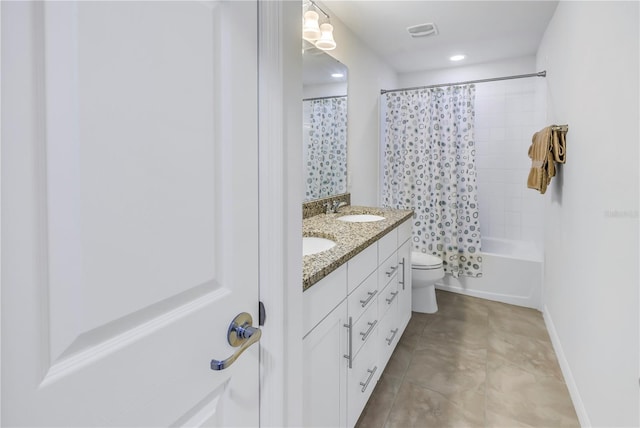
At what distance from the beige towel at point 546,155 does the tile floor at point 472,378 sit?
1.10 metres

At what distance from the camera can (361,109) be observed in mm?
2898

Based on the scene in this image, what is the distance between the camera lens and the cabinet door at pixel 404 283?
2.21 metres

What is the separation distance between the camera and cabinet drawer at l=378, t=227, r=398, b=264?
Result: 1.76 meters

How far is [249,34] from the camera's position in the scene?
723 mm

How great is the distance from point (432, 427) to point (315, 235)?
1.08 m

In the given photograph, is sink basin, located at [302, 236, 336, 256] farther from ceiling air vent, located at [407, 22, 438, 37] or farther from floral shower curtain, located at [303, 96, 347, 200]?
ceiling air vent, located at [407, 22, 438, 37]

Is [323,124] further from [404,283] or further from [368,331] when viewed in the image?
[368,331]

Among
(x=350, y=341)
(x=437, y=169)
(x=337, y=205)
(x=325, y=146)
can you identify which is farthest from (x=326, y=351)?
(x=437, y=169)

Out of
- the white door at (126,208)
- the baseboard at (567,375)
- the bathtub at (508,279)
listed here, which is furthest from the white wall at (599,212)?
the white door at (126,208)

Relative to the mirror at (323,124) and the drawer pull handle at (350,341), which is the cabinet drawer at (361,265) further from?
the mirror at (323,124)

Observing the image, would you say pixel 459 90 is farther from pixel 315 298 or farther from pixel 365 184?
pixel 315 298

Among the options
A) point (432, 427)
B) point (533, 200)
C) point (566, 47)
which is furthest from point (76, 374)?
point (533, 200)

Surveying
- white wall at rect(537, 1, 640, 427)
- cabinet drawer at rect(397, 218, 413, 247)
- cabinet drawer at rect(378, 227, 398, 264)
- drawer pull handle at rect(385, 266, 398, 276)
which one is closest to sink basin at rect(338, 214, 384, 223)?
cabinet drawer at rect(397, 218, 413, 247)

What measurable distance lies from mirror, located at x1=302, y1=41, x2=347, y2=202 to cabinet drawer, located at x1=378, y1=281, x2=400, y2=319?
774 millimetres
